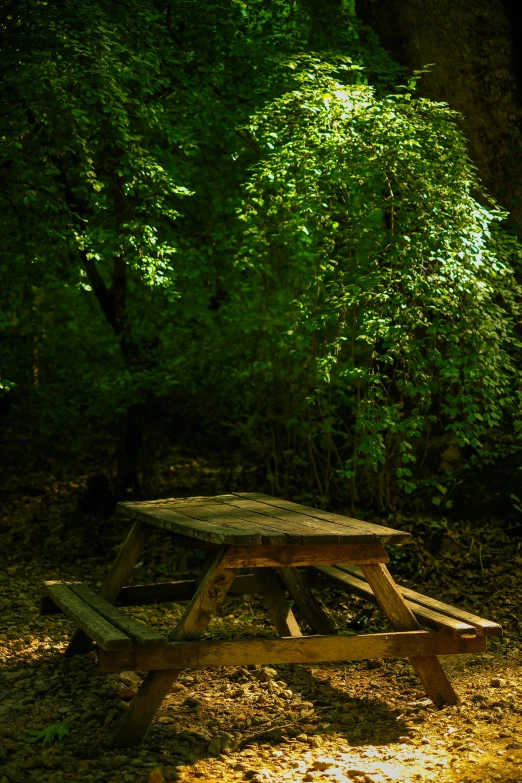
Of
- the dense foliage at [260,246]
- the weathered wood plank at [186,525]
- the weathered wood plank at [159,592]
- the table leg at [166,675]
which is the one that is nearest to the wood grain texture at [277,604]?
the weathered wood plank at [159,592]

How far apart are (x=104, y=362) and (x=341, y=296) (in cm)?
363

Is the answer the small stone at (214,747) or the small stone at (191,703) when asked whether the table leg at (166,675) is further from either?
the small stone at (191,703)

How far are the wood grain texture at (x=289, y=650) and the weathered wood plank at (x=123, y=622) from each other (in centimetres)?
5

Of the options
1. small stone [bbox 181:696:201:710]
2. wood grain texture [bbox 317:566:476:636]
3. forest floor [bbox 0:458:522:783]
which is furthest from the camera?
small stone [bbox 181:696:201:710]

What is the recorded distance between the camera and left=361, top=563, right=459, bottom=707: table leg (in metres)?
4.41

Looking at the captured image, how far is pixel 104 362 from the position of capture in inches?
369

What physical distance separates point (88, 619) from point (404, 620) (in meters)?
1.53

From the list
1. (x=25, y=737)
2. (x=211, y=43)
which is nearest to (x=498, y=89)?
(x=211, y=43)

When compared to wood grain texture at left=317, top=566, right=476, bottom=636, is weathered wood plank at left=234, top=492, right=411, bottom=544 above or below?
above

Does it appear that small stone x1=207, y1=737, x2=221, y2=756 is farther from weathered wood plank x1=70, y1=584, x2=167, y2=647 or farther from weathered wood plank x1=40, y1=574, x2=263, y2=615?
weathered wood plank x1=40, y1=574, x2=263, y2=615

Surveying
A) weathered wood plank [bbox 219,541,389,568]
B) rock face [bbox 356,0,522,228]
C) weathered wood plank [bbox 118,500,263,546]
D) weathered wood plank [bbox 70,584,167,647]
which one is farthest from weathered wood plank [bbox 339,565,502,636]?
rock face [bbox 356,0,522,228]

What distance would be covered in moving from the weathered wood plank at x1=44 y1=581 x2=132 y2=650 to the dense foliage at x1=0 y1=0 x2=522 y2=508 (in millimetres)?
2037

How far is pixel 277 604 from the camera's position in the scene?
551cm

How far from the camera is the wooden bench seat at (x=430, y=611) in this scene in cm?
440
